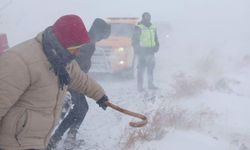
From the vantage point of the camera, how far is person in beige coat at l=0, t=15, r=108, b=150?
3162mm

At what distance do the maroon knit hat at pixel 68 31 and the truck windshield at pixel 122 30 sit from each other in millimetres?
10802

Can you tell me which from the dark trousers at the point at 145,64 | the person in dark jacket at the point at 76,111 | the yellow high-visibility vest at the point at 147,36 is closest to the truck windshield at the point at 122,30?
the dark trousers at the point at 145,64

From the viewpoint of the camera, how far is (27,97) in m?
3.31

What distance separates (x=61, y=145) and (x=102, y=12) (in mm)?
38736

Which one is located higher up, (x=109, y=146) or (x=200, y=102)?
(x=109, y=146)

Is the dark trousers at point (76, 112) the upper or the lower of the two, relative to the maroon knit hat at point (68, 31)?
lower

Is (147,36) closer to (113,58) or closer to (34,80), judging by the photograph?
(113,58)

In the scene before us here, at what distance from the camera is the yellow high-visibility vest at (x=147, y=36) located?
11156mm

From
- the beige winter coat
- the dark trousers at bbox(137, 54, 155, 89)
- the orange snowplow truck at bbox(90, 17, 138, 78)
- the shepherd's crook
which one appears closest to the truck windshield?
the orange snowplow truck at bbox(90, 17, 138, 78)

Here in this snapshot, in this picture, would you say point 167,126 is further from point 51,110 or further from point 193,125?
point 51,110

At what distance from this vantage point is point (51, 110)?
11.5ft

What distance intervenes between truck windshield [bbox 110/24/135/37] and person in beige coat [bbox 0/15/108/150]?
1079 centimetres

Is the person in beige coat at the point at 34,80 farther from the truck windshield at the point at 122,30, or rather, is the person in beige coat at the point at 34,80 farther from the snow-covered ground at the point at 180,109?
the truck windshield at the point at 122,30

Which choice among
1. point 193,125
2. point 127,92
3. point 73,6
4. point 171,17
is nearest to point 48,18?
point 73,6
